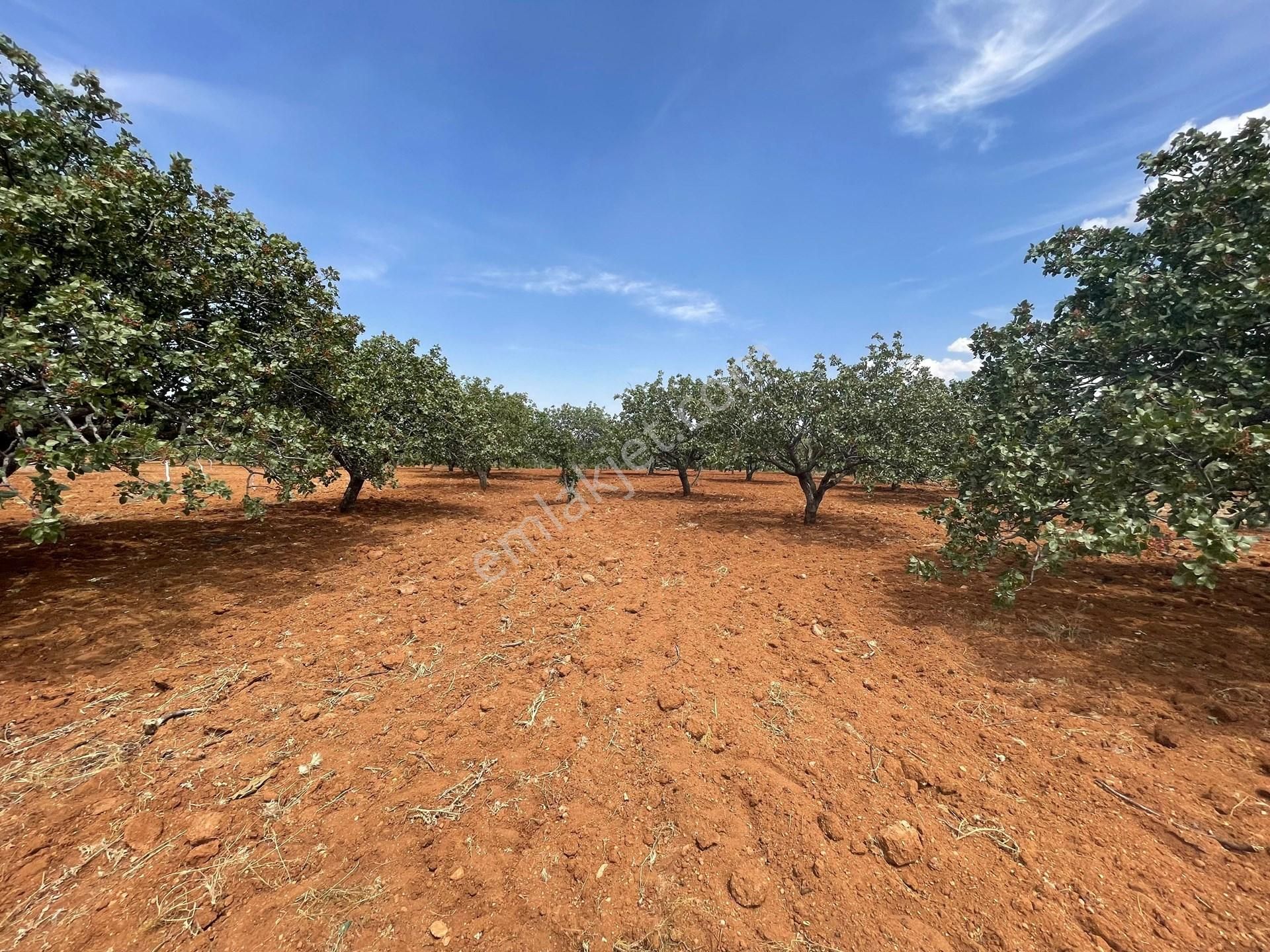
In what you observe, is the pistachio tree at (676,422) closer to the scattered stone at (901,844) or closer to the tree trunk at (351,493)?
the tree trunk at (351,493)

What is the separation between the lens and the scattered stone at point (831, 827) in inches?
120

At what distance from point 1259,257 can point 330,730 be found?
34.2 feet

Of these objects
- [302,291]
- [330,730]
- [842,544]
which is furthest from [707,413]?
[330,730]

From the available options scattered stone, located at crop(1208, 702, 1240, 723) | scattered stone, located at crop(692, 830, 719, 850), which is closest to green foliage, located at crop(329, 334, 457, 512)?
scattered stone, located at crop(692, 830, 719, 850)

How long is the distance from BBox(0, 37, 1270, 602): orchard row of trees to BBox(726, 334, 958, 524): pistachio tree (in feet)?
1.78

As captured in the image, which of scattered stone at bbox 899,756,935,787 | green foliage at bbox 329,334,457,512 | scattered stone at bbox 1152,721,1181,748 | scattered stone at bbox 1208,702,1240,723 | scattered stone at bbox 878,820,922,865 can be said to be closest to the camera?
scattered stone at bbox 878,820,922,865

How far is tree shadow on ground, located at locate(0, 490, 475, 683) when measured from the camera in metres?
5.01

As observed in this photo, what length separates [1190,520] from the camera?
12.5ft

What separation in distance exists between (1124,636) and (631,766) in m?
5.83

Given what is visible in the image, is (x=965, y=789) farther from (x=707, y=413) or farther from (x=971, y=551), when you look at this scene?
(x=707, y=413)

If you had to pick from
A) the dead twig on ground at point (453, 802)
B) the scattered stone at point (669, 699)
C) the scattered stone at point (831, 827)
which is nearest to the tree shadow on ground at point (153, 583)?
the dead twig on ground at point (453, 802)

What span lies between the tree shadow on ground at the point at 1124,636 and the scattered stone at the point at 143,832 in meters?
7.21

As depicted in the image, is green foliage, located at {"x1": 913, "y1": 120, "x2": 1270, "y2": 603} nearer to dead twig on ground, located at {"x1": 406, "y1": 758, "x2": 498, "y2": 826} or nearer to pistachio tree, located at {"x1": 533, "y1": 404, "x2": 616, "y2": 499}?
dead twig on ground, located at {"x1": 406, "y1": 758, "x2": 498, "y2": 826}

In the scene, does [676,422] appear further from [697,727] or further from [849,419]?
[697,727]
